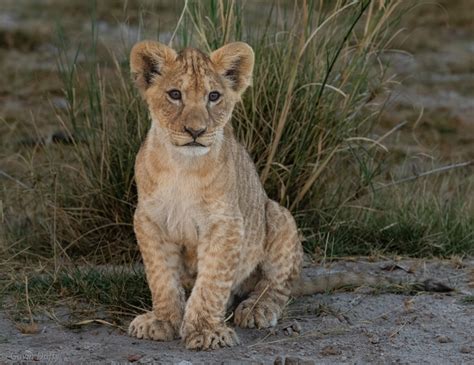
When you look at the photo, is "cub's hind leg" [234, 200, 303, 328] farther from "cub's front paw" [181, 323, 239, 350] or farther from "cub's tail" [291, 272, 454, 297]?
"cub's front paw" [181, 323, 239, 350]

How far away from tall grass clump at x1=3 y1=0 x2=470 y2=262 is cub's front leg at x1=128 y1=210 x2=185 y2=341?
4.88ft

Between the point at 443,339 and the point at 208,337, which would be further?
the point at 443,339

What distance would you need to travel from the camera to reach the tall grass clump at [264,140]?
7184 mm

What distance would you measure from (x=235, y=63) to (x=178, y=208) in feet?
2.61

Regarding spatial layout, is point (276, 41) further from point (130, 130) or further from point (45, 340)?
point (45, 340)

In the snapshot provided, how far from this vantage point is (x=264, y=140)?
736 centimetres

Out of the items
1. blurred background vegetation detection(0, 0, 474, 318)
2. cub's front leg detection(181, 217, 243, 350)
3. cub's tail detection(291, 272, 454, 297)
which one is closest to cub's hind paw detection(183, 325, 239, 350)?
cub's front leg detection(181, 217, 243, 350)

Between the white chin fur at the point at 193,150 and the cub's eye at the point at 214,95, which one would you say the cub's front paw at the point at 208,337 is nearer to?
the white chin fur at the point at 193,150

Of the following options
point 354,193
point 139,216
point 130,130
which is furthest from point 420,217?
point 139,216

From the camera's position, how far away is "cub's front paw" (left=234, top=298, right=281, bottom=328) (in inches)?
228

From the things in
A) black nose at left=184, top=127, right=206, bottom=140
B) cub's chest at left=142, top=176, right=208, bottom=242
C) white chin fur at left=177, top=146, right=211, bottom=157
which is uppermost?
black nose at left=184, top=127, right=206, bottom=140

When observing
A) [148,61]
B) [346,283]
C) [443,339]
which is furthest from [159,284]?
[443,339]

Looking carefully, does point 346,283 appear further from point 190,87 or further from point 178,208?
point 190,87

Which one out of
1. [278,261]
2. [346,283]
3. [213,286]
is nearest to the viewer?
[213,286]
